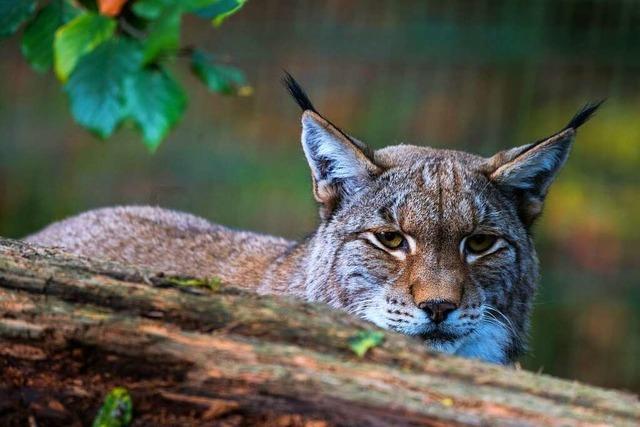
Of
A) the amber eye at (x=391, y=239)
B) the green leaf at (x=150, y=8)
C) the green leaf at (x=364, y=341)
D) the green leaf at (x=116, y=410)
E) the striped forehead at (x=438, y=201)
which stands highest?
the green leaf at (x=150, y=8)

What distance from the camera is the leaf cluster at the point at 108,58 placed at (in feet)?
13.6

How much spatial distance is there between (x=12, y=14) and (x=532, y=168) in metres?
2.68

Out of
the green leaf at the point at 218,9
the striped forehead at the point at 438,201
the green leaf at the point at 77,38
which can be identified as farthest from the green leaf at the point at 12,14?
the striped forehead at the point at 438,201

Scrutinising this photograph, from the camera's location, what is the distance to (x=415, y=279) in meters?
5.07

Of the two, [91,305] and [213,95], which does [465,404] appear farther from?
[213,95]

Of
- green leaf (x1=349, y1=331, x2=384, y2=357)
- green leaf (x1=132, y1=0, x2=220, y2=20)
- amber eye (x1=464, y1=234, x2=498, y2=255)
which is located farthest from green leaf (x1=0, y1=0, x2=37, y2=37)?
amber eye (x1=464, y1=234, x2=498, y2=255)

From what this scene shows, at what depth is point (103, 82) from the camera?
4.18 metres

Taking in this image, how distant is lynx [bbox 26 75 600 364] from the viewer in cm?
508

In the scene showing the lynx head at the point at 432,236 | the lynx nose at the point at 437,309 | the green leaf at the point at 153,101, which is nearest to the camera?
the green leaf at the point at 153,101

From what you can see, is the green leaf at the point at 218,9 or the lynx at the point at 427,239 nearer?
the green leaf at the point at 218,9

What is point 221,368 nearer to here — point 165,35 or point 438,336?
point 165,35

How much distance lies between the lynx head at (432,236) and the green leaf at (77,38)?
1.30m

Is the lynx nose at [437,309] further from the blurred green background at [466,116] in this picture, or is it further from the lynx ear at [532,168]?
the blurred green background at [466,116]

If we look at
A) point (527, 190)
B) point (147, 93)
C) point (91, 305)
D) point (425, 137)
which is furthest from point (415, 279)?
point (425, 137)
